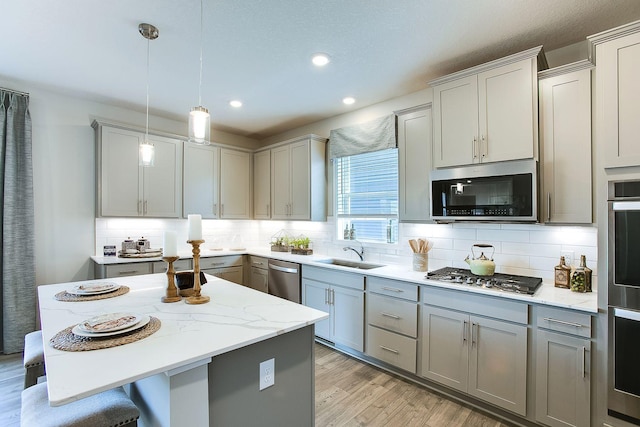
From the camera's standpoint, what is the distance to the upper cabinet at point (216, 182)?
4.22m

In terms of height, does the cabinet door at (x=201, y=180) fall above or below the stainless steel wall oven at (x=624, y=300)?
above

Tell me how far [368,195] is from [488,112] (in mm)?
1628

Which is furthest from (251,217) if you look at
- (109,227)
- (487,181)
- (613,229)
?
(613,229)

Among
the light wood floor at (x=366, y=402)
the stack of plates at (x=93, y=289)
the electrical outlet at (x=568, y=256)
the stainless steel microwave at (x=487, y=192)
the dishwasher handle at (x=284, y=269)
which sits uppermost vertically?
the stainless steel microwave at (x=487, y=192)

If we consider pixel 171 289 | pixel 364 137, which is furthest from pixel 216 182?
pixel 171 289

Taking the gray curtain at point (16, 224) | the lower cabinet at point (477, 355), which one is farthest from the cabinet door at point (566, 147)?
the gray curtain at point (16, 224)

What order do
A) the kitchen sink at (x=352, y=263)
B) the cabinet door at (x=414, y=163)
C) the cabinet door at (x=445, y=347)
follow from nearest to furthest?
the cabinet door at (x=445, y=347)
the cabinet door at (x=414, y=163)
the kitchen sink at (x=352, y=263)

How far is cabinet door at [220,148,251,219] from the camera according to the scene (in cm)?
457

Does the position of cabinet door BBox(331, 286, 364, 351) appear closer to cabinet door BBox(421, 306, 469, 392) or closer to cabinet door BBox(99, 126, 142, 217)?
cabinet door BBox(421, 306, 469, 392)

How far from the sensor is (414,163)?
303 cm

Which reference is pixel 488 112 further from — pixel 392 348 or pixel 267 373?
pixel 267 373

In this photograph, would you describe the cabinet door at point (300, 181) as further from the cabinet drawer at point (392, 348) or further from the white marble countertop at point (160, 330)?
the white marble countertop at point (160, 330)

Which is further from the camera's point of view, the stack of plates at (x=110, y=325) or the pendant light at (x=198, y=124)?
the pendant light at (x=198, y=124)

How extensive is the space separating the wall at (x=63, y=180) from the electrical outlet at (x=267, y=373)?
3270 mm
